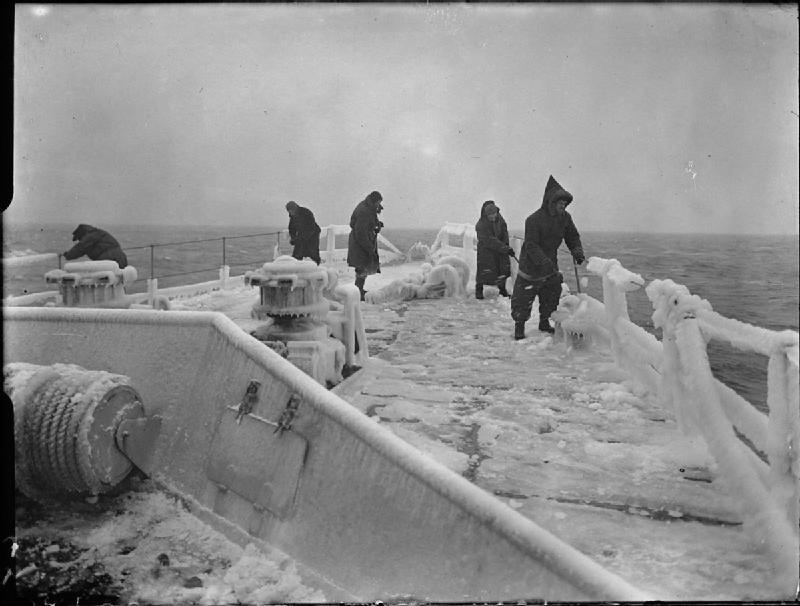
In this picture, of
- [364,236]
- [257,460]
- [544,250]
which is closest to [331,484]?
[257,460]

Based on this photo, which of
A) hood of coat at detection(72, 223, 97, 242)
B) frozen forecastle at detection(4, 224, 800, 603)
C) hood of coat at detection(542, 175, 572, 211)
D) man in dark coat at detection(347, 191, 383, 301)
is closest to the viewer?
frozen forecastle at detection(4, 224, 800, 603)

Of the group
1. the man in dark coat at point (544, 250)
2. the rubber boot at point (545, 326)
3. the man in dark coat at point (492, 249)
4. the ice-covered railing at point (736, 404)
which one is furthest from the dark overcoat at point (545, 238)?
the man in dark coat at point (492, 249)

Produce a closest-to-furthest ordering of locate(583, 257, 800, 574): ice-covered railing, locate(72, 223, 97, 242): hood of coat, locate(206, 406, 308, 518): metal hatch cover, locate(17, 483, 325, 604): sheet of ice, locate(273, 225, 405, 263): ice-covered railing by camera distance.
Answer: locate(17, 483, 325, 604): sheet of ice
locate(583, 257, 800, 574): ice-covered railing
locate(206, 406, 308, 518): metal hatch cover
locate(72, 223, 97, 242): hood of coat
locate(273, 225, 405, 263): ice-covered railing

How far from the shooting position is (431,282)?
10633 millimetres

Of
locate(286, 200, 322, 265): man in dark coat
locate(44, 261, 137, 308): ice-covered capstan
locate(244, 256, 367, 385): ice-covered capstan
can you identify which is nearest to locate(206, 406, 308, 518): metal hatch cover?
locate(244, 256, 367, 385): ice-covered capstan

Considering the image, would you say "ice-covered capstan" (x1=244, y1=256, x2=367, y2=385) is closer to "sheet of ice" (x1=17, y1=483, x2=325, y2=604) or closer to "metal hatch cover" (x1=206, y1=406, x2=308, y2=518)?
"metal hatch cover" (x1=206, y1=406, x2=308, y2=518)

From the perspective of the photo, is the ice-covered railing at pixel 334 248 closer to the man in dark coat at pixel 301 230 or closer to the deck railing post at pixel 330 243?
the deck railing post at pixel 330 243

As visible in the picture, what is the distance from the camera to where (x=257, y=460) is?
2770mm

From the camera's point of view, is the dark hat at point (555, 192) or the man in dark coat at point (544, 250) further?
the man in dark coat at point (544, 250)

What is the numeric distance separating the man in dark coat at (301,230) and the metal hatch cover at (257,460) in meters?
6.13

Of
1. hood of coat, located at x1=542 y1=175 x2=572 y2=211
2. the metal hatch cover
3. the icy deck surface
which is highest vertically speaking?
hood of coat, located at x1=542 y1=175 x2=572 y2=211

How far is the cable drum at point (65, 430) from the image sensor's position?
2.71 m

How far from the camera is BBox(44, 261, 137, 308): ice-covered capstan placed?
4352 mm

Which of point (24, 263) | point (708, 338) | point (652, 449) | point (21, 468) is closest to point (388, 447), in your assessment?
point (21, 468)
